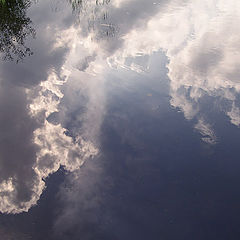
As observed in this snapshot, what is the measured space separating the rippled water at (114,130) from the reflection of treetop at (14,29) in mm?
100

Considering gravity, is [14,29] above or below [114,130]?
above

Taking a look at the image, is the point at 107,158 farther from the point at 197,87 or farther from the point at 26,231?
the point at 197,87

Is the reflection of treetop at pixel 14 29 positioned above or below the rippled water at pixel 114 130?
above

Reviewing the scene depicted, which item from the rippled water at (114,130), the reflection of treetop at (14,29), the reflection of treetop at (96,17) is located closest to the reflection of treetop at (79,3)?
the reflection of treetop at (96,17)

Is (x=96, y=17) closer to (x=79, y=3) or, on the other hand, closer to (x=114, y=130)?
(x=79, y=3)

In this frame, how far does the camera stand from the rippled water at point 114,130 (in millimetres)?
8180

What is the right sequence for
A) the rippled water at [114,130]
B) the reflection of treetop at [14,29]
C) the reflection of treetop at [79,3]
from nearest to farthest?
the rippled water at [114,130]
the reflection of treetop at [14,29]
the reflection of treetop at [79,3]

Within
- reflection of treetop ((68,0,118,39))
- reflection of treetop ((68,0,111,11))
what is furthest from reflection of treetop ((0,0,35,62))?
reflection of treetop ((68,0,111,11))

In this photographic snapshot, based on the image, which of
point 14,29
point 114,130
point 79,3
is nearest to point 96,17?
point 79,3

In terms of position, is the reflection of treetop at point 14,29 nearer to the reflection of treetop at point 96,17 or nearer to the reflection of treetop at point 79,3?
the reflection of treetop at point 96,17

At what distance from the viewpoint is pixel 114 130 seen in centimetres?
1205

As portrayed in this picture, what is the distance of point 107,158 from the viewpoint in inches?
411

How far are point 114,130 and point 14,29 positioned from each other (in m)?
13.1

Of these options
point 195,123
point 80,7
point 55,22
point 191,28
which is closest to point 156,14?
point 191,28
